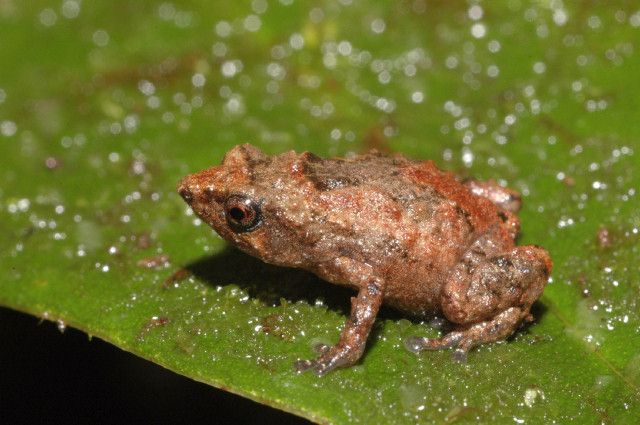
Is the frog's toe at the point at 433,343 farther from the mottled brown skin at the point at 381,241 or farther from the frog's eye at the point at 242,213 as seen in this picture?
the frog's eye at the point at 242,213

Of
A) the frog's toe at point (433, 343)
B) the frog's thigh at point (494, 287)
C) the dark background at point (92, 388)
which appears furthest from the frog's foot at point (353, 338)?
the dark background at point (92, 388)

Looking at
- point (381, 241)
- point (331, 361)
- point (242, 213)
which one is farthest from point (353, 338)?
point (242, 213)

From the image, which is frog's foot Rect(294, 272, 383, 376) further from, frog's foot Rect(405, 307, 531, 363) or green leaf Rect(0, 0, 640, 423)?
frog's foot Rect(405, 307, 531, 363)

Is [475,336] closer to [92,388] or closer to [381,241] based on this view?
[381,241]

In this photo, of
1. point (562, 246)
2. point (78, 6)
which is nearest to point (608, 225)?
point (562, 246)

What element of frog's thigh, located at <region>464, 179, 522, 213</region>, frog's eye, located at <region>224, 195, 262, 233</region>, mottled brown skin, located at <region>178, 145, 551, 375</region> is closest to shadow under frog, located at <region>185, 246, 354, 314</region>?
mottled brown skin, located at <region>178, 145, 551, 375</region>
